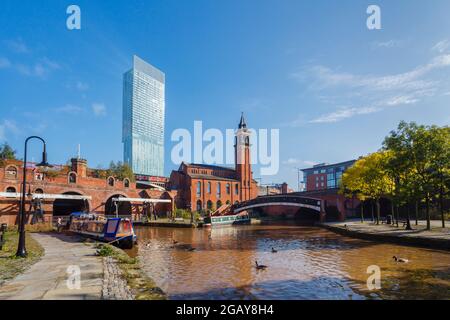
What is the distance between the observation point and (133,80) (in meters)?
179

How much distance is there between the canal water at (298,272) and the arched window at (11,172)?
2334cm

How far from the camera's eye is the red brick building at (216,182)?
66.9 meters

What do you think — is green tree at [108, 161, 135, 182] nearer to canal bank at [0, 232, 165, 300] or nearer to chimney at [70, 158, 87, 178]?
chimney at [70, 158, 87, 178]

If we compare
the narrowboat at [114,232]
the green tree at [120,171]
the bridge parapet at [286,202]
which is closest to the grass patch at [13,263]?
the narrowboat at [114,232]

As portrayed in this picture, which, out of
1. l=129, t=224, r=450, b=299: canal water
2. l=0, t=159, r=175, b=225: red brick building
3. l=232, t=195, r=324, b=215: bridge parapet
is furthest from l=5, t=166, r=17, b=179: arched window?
l=232, t=195, r=324, b=215: bridge parapet

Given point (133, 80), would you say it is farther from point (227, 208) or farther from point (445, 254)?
point (445, 254)

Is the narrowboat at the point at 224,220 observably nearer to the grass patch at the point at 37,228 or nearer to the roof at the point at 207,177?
the roof at the point at 207,177

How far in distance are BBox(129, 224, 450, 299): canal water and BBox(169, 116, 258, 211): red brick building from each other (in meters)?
44.1

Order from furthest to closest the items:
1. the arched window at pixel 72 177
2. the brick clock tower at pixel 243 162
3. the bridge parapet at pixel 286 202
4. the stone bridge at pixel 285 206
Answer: the brick clock tower at pixel 243 162 → the stone bridge at pixel 285 206 → the bridge parapet at pixel 286 202 → the arched window at pixel 72 177

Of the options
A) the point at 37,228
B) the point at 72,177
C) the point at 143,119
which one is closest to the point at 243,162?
the point at 72,177

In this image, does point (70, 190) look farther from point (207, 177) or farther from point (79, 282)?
point (79, 282)

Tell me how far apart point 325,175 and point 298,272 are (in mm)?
90060
